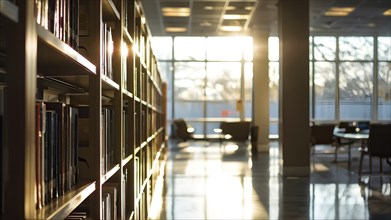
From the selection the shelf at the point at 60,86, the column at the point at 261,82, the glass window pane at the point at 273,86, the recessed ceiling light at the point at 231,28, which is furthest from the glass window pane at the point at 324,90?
the shelf at the point at 60,86

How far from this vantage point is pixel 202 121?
19.3m

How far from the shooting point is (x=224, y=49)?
1919 centimetres

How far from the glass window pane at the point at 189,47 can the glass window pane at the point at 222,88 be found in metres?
0.73

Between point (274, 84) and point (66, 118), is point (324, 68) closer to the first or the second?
point (274, 84)

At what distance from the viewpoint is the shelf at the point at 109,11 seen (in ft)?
6.99

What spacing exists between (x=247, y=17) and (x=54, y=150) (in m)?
11.3

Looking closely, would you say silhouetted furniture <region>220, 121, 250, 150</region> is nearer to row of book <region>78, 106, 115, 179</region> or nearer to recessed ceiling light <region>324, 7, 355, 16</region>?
recessed ceiling light <region>324, 7, 355, 16</region>

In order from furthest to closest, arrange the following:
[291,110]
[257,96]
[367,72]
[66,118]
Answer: [367,72] < [257,96] < [291,110] < [66,118]

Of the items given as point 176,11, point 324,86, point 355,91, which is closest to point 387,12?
point 176,11

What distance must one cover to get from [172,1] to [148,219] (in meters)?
7.01

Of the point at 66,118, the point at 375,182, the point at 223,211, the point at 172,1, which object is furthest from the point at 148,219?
the point at 172,1

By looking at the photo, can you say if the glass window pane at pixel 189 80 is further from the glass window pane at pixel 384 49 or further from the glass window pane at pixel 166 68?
the glass window pane at pixel 384 49

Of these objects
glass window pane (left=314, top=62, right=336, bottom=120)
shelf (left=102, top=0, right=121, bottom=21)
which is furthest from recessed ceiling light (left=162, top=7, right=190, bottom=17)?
shelf (left=102, top=0, right=121, bottom=21)

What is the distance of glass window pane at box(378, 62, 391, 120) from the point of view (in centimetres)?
1908
